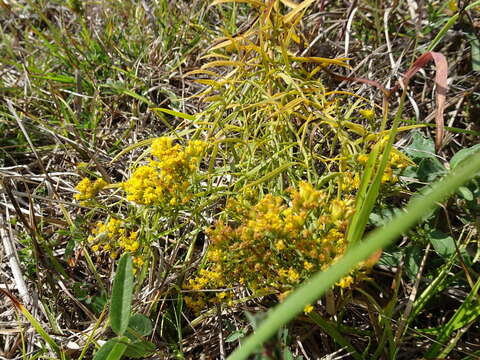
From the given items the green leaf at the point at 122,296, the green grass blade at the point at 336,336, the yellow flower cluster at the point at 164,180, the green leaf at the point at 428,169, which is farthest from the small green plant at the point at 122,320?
the green leaf at the point at 428,169

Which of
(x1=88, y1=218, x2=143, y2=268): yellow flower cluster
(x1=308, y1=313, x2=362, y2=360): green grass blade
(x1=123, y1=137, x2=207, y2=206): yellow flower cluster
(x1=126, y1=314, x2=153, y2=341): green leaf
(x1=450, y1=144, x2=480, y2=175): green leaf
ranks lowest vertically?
(x1=308, y1=313, x2=362, y2=360): green grass blade

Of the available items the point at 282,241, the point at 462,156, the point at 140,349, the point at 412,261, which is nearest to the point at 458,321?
the point at 412,261

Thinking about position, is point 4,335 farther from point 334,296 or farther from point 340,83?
point 340,83

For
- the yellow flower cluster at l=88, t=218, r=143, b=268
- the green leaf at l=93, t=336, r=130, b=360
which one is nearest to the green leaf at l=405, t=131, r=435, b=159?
the yellow flower cluster at l=88, t=218, r=143, b=268

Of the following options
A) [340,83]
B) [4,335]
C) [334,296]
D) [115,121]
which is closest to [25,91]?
[115,121]

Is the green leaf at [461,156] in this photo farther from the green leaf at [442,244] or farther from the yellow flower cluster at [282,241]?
the yellow flower cluster at [282,241]

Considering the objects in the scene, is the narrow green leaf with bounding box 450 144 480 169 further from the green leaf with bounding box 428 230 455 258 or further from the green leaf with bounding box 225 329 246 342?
the green leaf with bounding box 225 329 246 342
